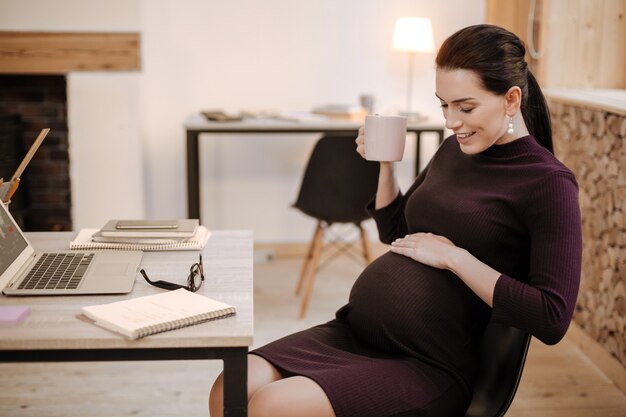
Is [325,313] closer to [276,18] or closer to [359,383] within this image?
[276,18]

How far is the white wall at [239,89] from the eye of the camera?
13.4ft

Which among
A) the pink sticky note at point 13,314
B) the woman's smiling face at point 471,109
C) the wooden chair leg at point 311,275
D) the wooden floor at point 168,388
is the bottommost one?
the wooden floor at point 168,388

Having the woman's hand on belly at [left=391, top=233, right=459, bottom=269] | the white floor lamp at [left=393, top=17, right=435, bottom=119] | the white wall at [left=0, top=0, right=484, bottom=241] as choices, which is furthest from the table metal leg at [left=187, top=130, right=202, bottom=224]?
the woman's hand on belly at [left=391, top=233, right=459, bottom=269]

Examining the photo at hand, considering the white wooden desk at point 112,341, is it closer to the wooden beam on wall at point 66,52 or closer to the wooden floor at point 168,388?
the wooden floor at point 168,388

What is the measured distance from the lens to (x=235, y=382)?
53.1 inches

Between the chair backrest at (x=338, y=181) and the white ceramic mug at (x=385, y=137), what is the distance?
1.56 m

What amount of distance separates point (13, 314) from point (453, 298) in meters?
0.84

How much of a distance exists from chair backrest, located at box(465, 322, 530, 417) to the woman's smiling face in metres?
Result: 0.38

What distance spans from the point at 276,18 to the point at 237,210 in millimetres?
1038

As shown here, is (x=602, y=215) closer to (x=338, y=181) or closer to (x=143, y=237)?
(x=338, y=181)

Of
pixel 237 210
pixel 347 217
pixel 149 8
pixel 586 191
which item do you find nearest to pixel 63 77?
pixel 149 8

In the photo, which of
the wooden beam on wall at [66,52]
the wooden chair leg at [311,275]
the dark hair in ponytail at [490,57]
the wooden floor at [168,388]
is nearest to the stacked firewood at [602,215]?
the wooden floor at [168,388]

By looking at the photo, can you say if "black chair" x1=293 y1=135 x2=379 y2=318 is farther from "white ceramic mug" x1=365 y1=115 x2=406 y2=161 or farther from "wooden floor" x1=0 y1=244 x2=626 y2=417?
"white ceramic mug" x1=365 y1=115 x2=406 y2=161

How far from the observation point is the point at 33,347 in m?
1.30
